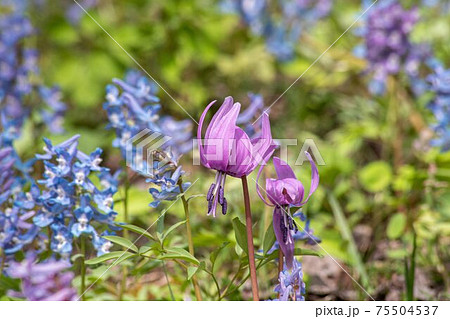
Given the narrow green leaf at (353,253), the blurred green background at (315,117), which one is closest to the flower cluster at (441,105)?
the blurred green background at (315,117)

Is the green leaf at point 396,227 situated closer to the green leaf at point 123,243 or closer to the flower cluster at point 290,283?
the flower cluster at point 290,283

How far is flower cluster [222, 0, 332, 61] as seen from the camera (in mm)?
3795

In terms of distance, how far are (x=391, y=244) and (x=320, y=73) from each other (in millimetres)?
1336

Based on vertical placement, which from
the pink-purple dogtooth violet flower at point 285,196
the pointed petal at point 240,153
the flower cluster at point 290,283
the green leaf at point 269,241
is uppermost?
the pointed petal at point 240,153

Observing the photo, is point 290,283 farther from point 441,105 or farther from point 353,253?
point 441,105

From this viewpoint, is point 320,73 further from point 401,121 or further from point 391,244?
point 391,244

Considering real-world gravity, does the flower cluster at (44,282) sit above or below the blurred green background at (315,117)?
below

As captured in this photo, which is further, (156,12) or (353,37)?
(353,37)

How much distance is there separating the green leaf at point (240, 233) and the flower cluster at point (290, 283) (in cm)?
11

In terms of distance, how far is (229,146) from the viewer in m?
1.23

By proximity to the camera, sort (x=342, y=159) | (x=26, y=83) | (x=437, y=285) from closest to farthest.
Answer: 1. (x=437, y=285)
2. (x=342, y=159)
3. (x=26, y=83)

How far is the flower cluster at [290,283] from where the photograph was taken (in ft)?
4.30
